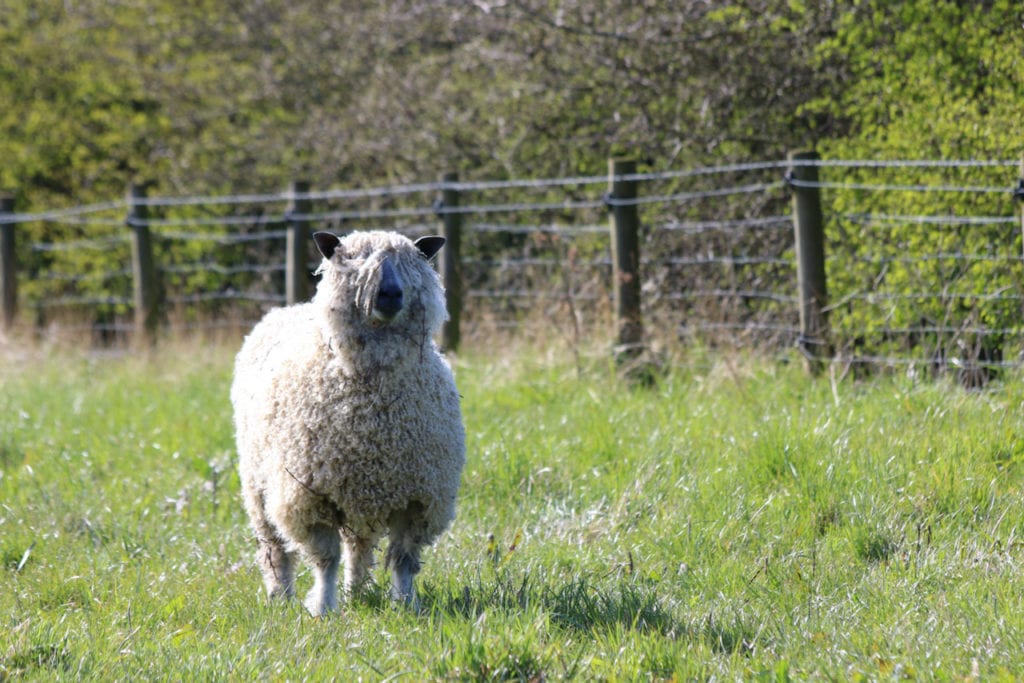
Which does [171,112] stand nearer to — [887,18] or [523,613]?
[887,18]

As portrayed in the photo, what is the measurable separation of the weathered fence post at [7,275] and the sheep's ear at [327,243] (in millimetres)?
8568

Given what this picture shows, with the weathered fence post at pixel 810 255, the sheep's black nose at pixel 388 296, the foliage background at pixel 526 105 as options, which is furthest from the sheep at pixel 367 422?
the foliage background at pixel 526 105

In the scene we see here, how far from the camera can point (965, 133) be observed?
6.88 m

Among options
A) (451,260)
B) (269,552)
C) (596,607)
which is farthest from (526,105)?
(596,607)

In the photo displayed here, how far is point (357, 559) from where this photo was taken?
493cm

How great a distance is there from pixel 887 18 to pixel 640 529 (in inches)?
174

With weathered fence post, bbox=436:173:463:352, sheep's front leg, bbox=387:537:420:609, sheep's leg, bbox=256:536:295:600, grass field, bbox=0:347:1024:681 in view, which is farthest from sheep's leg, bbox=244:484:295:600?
weathered fence post, bbox=436:173:463:352

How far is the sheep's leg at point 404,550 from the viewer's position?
4547 millimetres

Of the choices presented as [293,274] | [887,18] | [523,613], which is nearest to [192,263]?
[293,274]

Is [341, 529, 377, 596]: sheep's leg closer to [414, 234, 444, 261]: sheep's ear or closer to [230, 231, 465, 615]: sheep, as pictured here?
[230, 231, 465, 615]: sheep

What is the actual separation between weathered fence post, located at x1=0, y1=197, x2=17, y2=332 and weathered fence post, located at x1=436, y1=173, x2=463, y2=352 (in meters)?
5.43

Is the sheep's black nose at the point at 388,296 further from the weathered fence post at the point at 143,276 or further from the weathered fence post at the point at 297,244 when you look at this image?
the weathered fence post at the point at 143,276

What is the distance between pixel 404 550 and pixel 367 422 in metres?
0.52

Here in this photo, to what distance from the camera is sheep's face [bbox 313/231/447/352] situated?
4398mm
